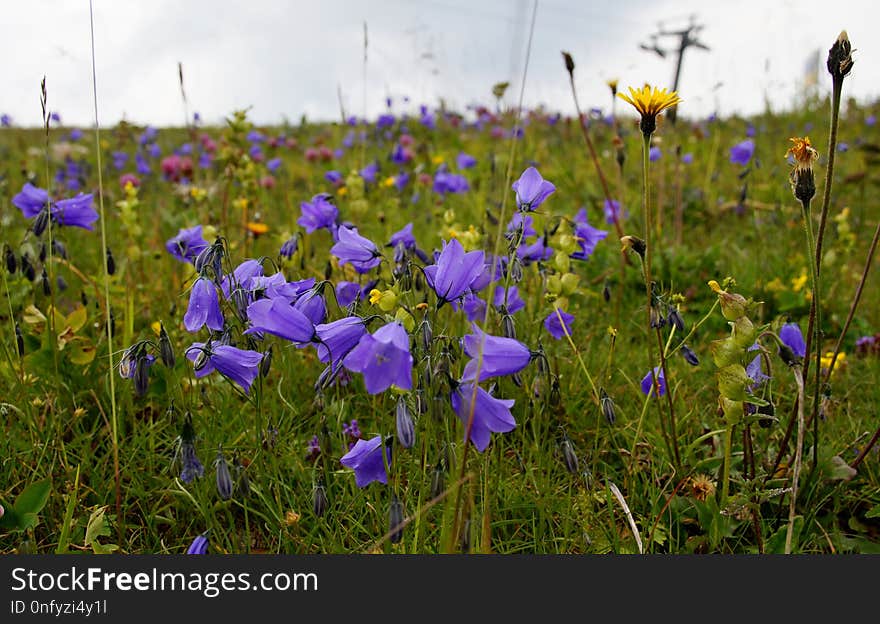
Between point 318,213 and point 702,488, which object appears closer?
point 702,488

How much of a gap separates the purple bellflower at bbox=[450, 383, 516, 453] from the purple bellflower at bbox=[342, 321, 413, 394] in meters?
0.14

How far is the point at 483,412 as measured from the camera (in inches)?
54.8

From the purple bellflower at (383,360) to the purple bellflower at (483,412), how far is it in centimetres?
14

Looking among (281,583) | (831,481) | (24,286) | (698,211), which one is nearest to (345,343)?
(281,583)

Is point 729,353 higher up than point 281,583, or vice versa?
point 729,353

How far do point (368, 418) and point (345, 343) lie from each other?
90 cm

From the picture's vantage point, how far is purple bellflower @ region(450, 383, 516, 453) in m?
1.37

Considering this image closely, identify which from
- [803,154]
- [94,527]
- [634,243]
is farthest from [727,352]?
[94,527]

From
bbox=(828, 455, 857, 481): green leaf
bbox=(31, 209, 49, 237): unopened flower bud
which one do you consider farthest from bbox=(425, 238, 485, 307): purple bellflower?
bbox=(31, 209, 49, 237): unopened flower bud

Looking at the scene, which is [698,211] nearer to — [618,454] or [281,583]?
[618,454]

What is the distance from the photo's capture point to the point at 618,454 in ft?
6.92

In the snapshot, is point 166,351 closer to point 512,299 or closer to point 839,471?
point 512,299

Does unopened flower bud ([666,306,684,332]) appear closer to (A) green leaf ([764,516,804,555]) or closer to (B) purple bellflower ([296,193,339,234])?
(A) green leaf ([764,516,804,555])

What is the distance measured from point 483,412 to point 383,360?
0.25m
